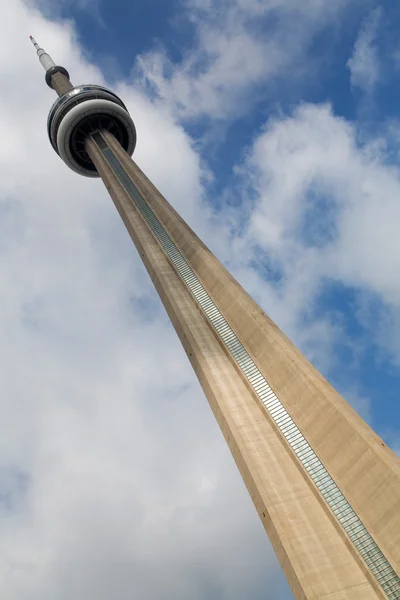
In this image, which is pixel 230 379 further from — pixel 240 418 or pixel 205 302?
pixel 205 302

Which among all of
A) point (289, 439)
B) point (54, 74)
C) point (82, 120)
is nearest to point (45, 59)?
point (54, 74)

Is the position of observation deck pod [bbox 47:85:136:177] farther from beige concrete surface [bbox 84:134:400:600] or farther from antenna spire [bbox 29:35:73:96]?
beige concrete surface [bbox 84:134:400:600]

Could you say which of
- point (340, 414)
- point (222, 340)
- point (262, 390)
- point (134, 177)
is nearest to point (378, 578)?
point (340, 414)

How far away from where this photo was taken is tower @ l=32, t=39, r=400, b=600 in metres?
12.5

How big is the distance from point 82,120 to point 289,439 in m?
40.4

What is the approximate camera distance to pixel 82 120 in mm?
46906

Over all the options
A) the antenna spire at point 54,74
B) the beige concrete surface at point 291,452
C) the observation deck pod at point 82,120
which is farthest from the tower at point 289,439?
the antenna spire at point 54,74

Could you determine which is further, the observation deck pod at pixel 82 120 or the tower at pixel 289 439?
the observation deck pod at pixel 82 120

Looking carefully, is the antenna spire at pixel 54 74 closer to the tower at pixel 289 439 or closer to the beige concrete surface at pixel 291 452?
the tower at pixel 289 439

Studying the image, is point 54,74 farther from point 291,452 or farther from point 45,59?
point 291,452

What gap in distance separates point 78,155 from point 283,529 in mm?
44190

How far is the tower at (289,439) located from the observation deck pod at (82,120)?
23.6 m

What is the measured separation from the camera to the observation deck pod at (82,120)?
46281mm

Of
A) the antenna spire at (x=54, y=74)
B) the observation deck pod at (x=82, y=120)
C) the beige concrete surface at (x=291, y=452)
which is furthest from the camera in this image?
the antenna spire at (x=54, y=74)
